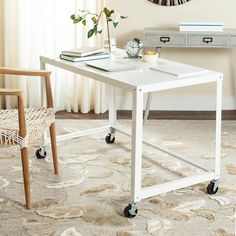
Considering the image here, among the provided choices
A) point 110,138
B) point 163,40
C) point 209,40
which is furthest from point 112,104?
point 209,40

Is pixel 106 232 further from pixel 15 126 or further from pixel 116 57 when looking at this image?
pixel 116 57

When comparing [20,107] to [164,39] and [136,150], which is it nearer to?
[136,150]

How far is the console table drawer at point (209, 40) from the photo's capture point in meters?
4.29

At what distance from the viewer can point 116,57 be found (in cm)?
337

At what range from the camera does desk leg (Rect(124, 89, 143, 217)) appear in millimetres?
2650

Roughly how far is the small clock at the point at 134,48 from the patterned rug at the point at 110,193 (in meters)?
0.68

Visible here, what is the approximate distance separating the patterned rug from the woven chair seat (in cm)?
35

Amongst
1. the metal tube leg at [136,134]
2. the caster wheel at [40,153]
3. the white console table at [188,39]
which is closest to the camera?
the metal tube leg at [136,134]

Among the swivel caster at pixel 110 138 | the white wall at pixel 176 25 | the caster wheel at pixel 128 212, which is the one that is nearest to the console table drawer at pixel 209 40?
the white wall at pixel 176 25

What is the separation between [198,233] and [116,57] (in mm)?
1218

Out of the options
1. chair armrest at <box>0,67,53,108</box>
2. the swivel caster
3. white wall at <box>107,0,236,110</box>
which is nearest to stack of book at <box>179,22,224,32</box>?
white wall at <box>107,0,236,110</box>

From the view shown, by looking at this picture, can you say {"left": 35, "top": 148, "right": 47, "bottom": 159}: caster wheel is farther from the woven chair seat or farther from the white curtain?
the white curtain

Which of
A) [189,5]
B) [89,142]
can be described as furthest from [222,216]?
[189,5]

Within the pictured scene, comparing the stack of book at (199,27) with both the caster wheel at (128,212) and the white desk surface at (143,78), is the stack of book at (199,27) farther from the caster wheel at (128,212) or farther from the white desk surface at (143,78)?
the caster wheel at (128,212)
